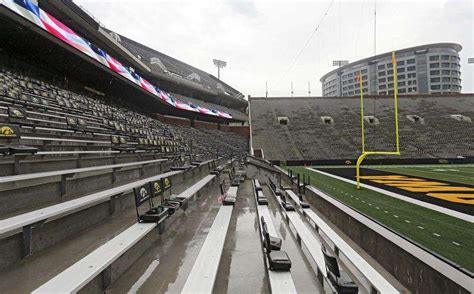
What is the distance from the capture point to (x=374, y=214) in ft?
18.9

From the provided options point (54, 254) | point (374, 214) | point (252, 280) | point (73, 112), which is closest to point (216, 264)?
point (252, 280)

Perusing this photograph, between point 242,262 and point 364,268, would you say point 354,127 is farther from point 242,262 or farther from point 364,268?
point 242,262

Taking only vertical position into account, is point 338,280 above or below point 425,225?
above

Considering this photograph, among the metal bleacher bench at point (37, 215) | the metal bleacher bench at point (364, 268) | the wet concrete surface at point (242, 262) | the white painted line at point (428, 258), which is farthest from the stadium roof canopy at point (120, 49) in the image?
the white painted line at point (428, 258)

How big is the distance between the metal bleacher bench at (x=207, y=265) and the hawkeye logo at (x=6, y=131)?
10.5ft

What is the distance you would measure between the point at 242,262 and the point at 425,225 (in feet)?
11.2

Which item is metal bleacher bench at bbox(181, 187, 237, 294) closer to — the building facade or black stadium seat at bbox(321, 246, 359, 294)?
black stadium seat at bbox(321, 246, 359, 294)

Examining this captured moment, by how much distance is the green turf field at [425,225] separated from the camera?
371 centimetres

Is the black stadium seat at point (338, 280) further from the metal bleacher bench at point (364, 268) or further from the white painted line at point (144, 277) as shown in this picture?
the white painted line at point (144, 277)

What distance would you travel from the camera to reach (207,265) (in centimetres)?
284

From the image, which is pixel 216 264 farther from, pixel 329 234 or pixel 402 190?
pixel 402 190

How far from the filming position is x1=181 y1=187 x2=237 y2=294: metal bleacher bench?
2395 mm

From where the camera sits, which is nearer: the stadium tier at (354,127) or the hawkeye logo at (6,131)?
the hawkeye logo at (6,131)

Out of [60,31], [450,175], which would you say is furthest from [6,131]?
[450,175]
